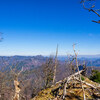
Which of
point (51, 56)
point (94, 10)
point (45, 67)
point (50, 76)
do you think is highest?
point (94, 10)

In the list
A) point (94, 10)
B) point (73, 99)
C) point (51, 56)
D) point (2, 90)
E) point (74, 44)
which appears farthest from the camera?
point (51, 56)

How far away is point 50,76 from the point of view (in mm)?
29922

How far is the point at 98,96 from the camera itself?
639 cm

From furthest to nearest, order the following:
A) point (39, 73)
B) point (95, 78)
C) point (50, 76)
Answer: point (39, 73) → point (50, 76) → point (95, 78)

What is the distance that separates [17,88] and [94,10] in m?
8.25

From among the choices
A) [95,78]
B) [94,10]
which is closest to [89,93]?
[94,10]

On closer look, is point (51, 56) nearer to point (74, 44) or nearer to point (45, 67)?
point (45, 67)

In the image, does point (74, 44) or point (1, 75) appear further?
point (1, 75)

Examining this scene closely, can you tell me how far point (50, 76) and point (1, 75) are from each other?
50.6 ft

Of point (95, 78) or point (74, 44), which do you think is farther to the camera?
point (95, 78)

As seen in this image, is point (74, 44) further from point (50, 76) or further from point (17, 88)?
point (50, 76)

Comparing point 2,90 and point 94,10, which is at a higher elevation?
point 94,10

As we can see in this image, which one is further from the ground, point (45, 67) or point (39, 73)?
point (45, 67)

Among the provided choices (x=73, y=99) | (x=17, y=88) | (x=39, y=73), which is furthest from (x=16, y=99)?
(x=39, y=73)
